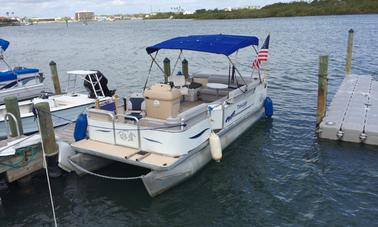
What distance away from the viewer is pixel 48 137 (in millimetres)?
9656

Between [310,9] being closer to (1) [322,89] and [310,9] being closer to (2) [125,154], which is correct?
(1) [322,89]

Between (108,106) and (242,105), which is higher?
(108,106)

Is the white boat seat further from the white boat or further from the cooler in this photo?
the cooler

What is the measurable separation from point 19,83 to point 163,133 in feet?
38.1

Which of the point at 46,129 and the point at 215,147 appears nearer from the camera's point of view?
the point at 46,129

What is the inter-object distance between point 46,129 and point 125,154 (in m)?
2.34

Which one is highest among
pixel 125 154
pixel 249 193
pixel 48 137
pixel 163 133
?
pixel 163 133

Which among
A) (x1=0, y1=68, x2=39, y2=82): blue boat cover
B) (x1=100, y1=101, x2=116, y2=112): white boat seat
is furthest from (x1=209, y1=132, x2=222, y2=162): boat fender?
(x1=0, y1=68, x2=39, y2=82): blue boat cover

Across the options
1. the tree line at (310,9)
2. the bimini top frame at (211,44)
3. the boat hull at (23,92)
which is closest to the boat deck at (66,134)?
the bimini top frame at (211,44)

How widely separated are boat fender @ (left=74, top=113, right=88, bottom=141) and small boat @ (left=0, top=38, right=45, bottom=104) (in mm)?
8015

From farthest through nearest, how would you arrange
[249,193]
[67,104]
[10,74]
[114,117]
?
1. [10,74]
2. [67,104]
3. [114,117]
4. [249,193]

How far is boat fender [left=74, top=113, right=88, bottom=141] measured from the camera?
33.7 ft

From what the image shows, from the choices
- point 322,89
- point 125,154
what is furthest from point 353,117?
point 125,154

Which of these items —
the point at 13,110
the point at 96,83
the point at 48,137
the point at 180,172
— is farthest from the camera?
the point at 96,83
